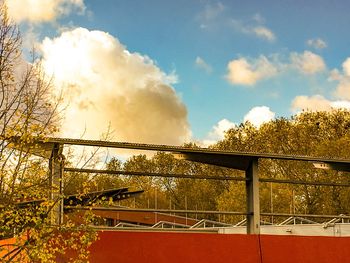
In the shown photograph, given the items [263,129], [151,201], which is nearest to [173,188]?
[151,201]

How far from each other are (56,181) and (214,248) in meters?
2.79

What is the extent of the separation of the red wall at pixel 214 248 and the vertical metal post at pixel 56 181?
821 mm

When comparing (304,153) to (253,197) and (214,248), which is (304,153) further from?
(214,248)

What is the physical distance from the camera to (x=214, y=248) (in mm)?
9742

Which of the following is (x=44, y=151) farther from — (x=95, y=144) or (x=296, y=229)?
(x=296, y=229)

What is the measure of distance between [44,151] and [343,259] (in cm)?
527

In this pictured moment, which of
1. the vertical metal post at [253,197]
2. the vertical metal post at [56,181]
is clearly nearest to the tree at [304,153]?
the vertical metal post at [253,197]

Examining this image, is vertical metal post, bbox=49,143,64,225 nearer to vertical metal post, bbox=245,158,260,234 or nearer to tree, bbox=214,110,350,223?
vertical metal post, bbox=245,158,260,234

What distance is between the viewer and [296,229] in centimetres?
1728

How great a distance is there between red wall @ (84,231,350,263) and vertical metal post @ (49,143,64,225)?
821 millimetres

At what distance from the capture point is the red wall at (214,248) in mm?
9430

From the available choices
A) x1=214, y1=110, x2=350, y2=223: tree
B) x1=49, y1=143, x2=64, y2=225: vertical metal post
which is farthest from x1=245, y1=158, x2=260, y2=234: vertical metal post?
x1=214, y1=110, x2=350, y2=223: tree

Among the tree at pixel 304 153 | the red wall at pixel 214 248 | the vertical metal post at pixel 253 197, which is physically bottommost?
the red wall at pixel 214 248

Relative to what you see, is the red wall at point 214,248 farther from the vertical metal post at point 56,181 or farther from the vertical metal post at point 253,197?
the vertical metal post at point 56,181
